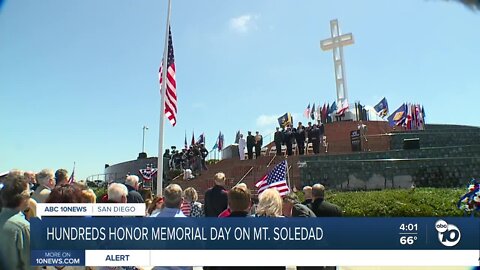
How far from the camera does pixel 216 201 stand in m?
6.05

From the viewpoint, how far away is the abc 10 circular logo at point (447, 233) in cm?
364

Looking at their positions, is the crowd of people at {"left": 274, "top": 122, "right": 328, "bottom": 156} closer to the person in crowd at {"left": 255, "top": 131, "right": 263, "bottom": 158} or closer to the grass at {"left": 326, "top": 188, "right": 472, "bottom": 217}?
the person in crowd at {"left": 255, "top": 131, "right": 263, "bottom": 158}

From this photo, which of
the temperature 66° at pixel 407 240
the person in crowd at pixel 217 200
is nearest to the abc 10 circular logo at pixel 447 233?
the temperature 66° at pixel 407 240

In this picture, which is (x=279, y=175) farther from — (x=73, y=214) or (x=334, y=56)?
(x=334, y=56)

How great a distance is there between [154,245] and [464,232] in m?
2.78

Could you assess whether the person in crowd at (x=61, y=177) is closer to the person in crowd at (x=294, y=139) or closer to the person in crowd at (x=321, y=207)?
the person in crowd at (x=321, y=207)

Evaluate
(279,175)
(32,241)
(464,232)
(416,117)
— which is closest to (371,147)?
(416,117)

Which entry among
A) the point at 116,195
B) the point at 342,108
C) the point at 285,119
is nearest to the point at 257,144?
the point at 285,119

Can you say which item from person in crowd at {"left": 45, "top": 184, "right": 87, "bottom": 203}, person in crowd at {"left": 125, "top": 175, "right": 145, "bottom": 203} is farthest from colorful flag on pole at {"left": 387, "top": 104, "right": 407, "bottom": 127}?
person in crowd at {"left": 45, "top": 184, "right": 87, "bottom": 203}

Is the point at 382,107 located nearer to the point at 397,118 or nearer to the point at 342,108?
the point at 397,118

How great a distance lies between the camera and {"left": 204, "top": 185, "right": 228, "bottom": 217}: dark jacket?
237 inches

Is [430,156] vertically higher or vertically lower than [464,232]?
higher

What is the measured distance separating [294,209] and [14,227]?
9.11 feet

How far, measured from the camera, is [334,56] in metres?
29.4
